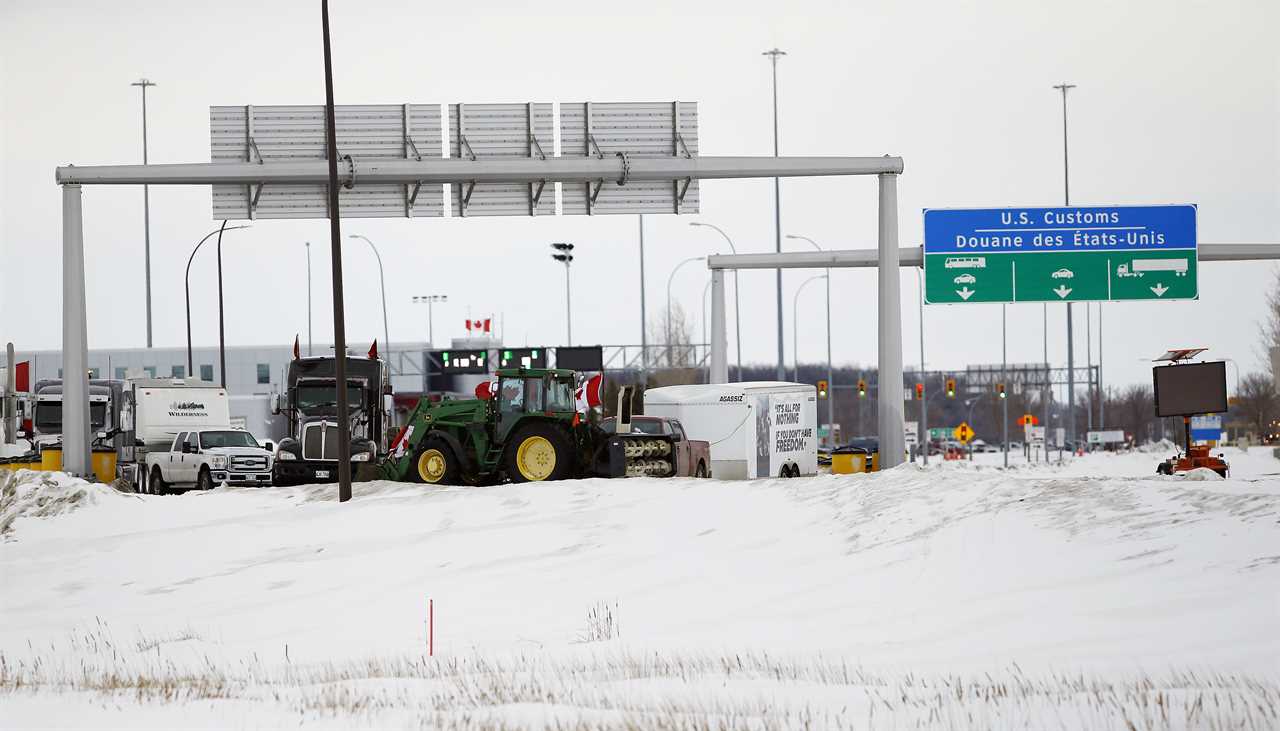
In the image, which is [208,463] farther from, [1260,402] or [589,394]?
[1260,402]

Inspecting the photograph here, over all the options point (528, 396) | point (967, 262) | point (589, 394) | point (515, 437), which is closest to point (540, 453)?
point (515, 437)

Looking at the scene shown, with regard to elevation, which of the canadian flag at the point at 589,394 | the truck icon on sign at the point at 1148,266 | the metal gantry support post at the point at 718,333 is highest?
the truck icon on sign at the point at 1148,266

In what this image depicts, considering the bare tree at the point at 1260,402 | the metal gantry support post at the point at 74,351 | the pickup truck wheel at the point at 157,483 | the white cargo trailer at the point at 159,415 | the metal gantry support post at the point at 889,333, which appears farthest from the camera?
the bare tree at the point at 1260,402

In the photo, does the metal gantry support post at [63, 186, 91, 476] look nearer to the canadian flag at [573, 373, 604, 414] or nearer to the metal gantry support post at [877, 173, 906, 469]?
the canadian flag at [573, 373, 604, 414]

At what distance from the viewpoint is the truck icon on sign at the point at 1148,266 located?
37.2m

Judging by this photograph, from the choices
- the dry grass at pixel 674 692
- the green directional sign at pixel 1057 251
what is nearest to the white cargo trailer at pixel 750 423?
the green directional sign at pixel 1057 251

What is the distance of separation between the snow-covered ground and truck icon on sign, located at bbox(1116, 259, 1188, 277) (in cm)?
1161

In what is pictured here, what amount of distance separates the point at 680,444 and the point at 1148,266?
11.9 metres

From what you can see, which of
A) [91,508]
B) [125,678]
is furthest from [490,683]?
[91,508]

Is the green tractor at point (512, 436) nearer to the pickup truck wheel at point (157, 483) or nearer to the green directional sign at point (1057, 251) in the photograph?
the pickup truck wheel at point (157, 483)

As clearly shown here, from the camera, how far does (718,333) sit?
4403 centimetres

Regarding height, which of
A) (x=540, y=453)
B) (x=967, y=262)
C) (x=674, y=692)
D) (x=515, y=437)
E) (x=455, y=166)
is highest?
(x=455, y=166)

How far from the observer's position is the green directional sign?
37.2m

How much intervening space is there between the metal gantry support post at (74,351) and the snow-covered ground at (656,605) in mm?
1362
